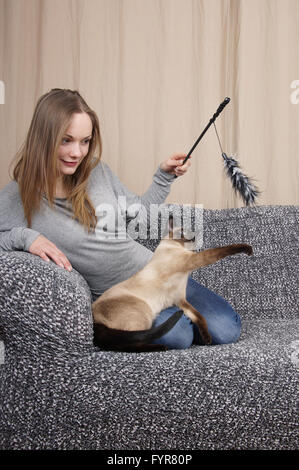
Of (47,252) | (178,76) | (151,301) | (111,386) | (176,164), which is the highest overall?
(178,76)

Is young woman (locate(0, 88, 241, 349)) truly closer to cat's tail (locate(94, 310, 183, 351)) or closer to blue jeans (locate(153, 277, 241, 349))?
blue jeans (locate(153, 277, 241, 349))

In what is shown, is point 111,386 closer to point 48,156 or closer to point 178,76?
point 48,156

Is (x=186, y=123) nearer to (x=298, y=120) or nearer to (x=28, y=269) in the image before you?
(x=298, y=120)

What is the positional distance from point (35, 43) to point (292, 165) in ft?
4.44

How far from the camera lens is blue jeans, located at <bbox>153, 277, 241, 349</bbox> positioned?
1.10m

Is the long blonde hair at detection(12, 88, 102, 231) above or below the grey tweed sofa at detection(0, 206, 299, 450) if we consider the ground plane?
above

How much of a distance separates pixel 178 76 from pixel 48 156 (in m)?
1.05

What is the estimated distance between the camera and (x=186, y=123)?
2.12 meters

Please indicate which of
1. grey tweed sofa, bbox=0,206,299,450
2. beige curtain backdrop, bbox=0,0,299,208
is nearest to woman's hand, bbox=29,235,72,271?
grey tweed sofa, bbox=0,206,299,450

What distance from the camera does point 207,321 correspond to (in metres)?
1.24

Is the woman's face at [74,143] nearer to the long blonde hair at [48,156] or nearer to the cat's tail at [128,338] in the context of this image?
the long blonde hair at [48,156]

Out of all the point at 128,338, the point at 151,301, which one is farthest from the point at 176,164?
the point at 128,338

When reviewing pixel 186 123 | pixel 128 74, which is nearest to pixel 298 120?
pixel 186 123

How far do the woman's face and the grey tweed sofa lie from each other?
1.33 ft
